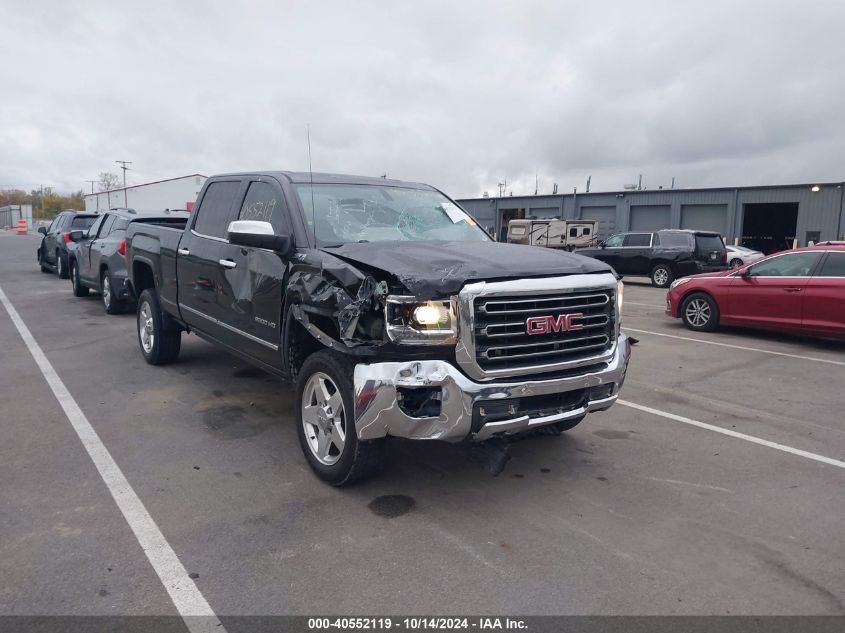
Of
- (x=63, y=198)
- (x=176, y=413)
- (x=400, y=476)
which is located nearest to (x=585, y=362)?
(x=400, y=476)

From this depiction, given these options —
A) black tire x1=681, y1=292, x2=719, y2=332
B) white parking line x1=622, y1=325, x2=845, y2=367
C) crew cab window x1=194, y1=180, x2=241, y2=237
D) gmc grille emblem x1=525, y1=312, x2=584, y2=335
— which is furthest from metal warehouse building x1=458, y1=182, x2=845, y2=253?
gmc grille emblem x1=525, y1=312, x2=584, y2=335

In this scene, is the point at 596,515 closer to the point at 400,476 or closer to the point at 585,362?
the point at 585,362

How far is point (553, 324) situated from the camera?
3924 millimetres

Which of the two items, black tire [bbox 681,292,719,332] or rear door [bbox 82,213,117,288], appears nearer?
black tire [bbox 681,292,719,332]

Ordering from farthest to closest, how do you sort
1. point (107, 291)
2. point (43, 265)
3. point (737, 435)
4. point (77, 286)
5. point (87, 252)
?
point (43, 265), point (77, 286), point (87, 252), point (107, 291), point (737, 435)

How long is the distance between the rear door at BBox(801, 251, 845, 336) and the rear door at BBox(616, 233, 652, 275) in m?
11.3

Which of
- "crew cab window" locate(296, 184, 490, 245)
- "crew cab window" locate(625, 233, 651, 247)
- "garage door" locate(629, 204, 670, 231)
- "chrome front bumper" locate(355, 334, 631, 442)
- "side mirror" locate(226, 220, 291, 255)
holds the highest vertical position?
"garage door" locate(629, 204, 670, 231)

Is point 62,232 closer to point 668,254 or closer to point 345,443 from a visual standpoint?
point 345,443

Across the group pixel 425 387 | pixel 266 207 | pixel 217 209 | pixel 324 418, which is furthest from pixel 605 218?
pixel 425 387

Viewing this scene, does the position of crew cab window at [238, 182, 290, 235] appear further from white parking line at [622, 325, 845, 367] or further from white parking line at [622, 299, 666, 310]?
white parking line at [622, 299, 666, 310]

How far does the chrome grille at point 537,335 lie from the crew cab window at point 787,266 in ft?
22.7

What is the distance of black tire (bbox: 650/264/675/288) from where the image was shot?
2016cm

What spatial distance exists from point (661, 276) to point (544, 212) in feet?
78.6

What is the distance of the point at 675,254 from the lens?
787 inches
